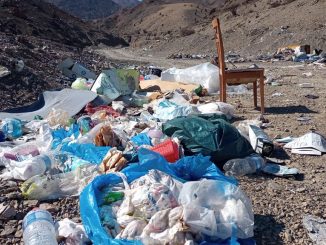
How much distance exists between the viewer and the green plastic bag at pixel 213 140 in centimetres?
427

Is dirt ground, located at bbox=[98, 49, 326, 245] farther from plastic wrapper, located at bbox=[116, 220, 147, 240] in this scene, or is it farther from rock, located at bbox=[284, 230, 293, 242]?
plastic wrapper, located at bbox=[116, 220, 147, 240]

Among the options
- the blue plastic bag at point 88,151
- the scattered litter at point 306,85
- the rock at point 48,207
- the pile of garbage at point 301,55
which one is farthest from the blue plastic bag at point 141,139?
the pile of garbage at point 301,55

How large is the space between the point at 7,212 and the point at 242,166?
1.94m

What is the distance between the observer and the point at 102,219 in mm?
2949

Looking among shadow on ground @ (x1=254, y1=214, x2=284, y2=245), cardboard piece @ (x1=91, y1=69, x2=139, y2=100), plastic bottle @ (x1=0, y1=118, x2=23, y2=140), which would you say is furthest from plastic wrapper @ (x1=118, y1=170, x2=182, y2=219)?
cardboard piece @ (x1=91, y1=69, x2=139, y2=100)

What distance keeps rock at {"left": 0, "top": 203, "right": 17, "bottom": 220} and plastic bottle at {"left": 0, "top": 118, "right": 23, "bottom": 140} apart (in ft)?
7.82

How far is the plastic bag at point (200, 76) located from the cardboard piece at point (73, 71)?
168 cm

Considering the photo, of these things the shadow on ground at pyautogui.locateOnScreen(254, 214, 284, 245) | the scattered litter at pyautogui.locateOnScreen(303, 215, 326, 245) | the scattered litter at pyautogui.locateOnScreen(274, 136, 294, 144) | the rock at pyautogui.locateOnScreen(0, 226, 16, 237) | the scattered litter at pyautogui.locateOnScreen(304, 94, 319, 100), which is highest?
the rock at pyautogui.locateOnScreen(0, 226, 16, 237)

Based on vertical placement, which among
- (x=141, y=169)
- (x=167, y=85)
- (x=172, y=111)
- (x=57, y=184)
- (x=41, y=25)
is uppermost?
(x=41, y=25)

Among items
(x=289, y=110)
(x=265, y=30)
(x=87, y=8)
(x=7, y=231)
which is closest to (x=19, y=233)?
(x=7, y=231)

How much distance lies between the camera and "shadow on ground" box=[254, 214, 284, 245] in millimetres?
3012

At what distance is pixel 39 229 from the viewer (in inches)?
112

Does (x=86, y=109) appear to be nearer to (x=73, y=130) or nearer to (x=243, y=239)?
(x=73, y=130)

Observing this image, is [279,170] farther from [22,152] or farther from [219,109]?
[22,152]
